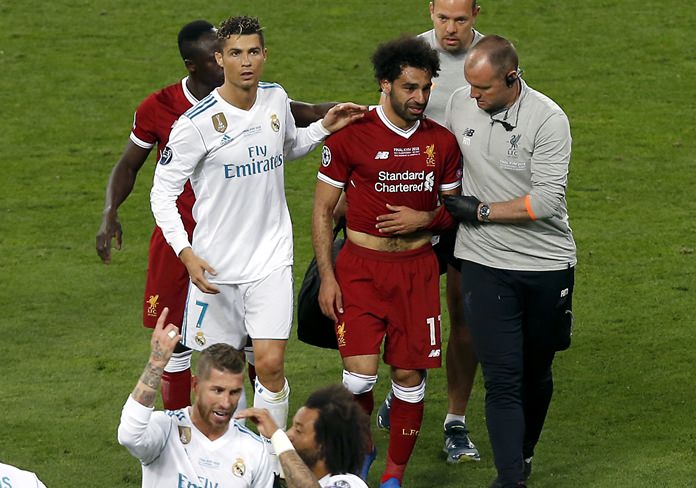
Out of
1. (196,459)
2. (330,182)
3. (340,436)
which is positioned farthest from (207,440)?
(330,182)

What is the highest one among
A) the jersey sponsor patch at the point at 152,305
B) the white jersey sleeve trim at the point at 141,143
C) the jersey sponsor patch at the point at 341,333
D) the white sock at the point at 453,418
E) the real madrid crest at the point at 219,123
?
the real madrid crest at the point at 219,123

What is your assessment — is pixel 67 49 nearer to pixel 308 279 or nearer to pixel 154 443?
pixel 308 279

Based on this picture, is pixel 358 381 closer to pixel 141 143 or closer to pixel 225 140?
pixel 225 140

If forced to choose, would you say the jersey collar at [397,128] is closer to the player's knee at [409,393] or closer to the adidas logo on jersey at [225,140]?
the adidas logo on jersey at [225,140]

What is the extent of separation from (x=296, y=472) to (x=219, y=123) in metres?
2.29

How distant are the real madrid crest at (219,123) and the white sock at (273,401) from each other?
49.6 inches

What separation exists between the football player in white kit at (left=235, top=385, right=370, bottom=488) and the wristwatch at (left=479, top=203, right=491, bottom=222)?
1.87 meters

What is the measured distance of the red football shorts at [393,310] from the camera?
7.25 metres

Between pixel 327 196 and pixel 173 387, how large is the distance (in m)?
1.43

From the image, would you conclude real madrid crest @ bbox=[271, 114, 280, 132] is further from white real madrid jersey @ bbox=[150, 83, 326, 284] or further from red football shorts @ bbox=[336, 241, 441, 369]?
red football shorts @ bbox=[336, 241, 441, 369]

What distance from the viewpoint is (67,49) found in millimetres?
16312

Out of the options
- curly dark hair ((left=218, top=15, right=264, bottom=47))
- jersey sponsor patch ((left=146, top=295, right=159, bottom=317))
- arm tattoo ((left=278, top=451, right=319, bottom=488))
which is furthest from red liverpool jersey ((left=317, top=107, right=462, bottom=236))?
arm tattoo ((left=278, top=451, right=319, bottom=488))

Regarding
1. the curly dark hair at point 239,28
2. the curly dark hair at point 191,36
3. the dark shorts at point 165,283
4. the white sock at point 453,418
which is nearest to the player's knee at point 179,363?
the dark shorts at point 165,283

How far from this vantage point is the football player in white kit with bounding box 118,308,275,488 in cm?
575
